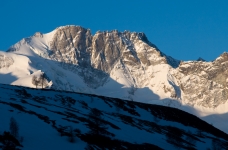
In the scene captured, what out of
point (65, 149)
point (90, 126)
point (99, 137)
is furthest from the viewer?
point (90, 126)

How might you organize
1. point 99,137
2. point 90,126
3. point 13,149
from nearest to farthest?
point 13,149, point 99,137, point 90,126

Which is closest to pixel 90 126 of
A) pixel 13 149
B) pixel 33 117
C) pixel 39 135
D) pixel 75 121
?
pixel 75 121

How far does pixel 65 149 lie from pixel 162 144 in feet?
160

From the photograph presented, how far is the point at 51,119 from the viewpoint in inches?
7480

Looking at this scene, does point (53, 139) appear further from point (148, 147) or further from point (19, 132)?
point (148, 147)

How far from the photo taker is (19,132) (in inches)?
6373

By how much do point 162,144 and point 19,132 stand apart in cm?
5336

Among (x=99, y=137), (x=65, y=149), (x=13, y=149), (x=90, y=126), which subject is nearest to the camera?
(x=13, y=149)

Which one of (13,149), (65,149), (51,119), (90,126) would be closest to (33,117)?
(51,119)

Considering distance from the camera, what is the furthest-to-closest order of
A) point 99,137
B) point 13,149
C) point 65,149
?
point 99,137 → point 65,149 → point 13,149

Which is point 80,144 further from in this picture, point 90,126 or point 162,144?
point 162,144

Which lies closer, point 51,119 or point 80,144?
point 80,144

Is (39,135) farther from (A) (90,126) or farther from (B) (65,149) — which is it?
(A) (90,126)

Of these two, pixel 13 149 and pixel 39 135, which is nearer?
pixel 13 149
